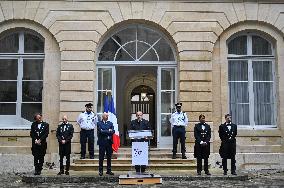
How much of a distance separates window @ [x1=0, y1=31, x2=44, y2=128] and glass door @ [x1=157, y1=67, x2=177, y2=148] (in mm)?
4370

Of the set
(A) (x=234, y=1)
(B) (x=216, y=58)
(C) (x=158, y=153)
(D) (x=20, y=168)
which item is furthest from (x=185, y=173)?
(A) (x=234, y=1)

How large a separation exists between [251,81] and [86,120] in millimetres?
6302

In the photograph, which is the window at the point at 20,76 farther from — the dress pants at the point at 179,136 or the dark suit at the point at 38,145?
the dress pants at the point at 179,136

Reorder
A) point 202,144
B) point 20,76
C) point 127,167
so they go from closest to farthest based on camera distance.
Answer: point 202,144
point 127,167
point 20,76

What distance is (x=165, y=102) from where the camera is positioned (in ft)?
50.8

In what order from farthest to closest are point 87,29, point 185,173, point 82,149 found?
point 87,29, point 82,149, point 185,173

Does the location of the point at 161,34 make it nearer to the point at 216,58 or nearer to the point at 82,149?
the point at 216,58

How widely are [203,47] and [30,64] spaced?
20.9 ft

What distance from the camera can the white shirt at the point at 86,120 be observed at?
45.4 ft

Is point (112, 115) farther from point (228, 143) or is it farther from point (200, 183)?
point (200, 183)

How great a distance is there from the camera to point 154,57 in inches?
619

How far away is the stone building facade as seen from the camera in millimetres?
14852

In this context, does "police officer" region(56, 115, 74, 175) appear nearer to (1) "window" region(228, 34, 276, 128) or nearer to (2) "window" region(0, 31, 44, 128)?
(2) "window" region(0, 31, 44, 128)

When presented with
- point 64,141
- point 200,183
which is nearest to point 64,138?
point 64,141
